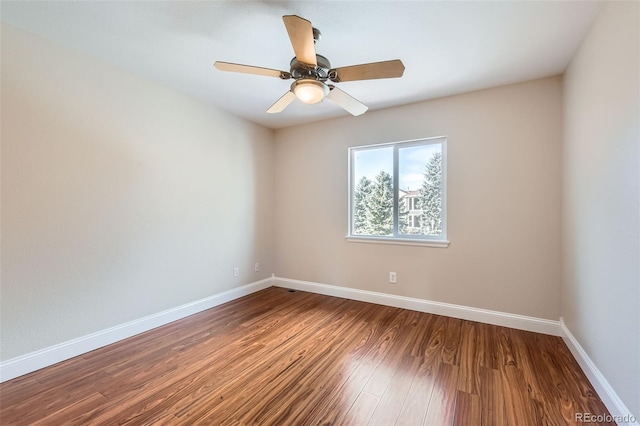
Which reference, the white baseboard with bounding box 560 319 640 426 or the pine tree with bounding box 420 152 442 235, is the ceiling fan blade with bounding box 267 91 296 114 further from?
the white baseboard with bounding box 560 319 640 426

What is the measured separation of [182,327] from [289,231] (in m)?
1.90

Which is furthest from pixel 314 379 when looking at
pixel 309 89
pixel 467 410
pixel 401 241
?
pixel 309 89

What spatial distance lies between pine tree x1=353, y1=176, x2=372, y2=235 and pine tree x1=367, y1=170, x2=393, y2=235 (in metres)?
0.05

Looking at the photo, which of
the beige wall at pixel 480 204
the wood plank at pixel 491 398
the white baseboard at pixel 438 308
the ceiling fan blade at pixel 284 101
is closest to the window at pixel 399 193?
the beige wall at pixel 480 204

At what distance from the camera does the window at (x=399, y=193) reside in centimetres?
303

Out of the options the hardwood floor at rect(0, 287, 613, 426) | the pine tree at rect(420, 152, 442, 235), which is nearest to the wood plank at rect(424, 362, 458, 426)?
the hardwood floor at rect(0, 287, 613, 426)

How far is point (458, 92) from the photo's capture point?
9.21 feet

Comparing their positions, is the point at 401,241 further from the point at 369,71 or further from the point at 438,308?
the point at 369,71

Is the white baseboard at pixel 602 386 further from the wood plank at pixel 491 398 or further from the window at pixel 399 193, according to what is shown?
the window at pixel 399 193

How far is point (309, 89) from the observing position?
5.88 ft

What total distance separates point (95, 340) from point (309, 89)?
2.70 m

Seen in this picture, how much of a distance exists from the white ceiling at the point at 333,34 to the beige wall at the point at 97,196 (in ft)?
1.03

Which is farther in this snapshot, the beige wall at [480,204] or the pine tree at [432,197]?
the pine tree at [432,197]

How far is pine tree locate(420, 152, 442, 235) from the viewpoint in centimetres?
302
